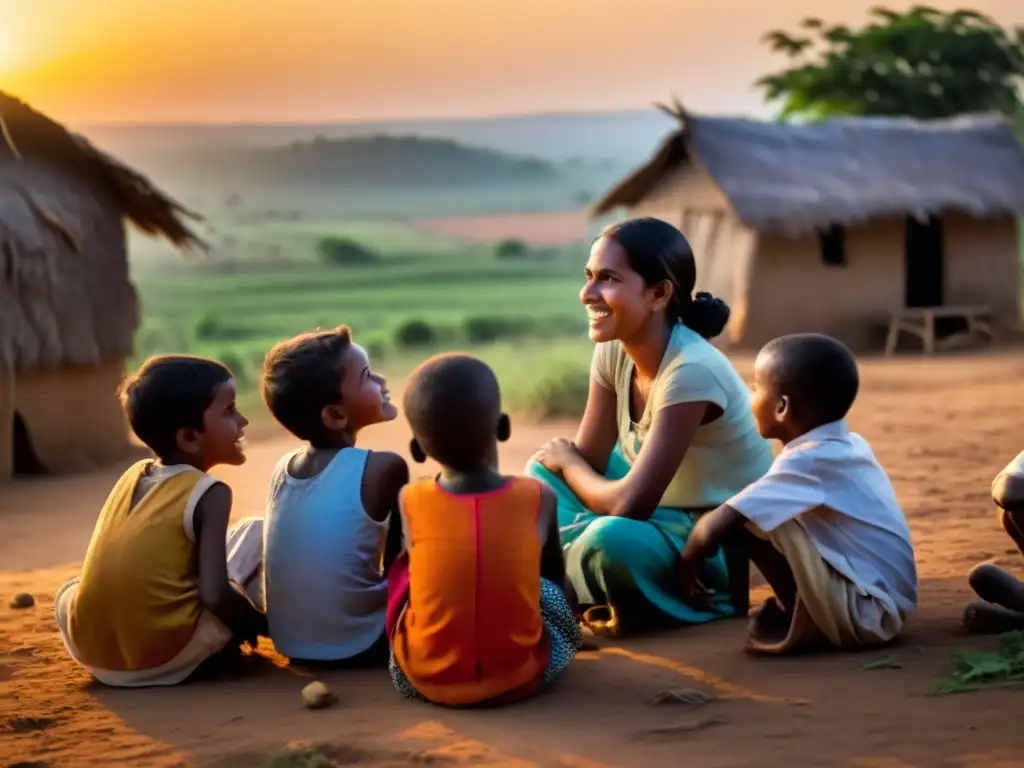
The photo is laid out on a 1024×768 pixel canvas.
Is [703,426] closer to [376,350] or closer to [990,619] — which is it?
[990,619]

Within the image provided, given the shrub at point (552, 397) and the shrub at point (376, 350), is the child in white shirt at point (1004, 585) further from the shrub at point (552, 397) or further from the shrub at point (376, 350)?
the shrub at point (376, 350)

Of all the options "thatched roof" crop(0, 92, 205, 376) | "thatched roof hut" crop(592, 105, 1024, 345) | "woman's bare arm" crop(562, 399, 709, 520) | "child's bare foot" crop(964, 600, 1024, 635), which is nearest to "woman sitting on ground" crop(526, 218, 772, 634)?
"woman's bare arm" crop(562, 399, 709, 520)

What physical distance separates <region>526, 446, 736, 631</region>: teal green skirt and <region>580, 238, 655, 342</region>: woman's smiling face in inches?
24.1

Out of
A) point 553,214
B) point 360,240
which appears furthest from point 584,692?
point 553,214

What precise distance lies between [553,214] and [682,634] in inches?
1961

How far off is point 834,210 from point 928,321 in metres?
1.95

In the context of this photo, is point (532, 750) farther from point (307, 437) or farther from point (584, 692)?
point (307, 437)

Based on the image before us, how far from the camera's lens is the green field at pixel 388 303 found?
20812mm

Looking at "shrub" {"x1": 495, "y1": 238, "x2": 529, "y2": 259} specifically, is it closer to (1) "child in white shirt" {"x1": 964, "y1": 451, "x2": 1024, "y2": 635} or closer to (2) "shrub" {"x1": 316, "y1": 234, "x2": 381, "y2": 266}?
(2) "shrub" {"x1": 316, "y1": 234, "x2": 381, "y2": 266}

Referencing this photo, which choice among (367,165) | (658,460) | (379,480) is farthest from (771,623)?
(367,165)

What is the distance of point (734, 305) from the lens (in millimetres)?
16875

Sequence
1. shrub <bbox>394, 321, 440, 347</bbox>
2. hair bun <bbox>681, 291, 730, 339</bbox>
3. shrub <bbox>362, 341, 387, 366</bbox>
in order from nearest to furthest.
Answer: hair bun <bbox>681, 291, 730, 339</bbox>
shrub <bbox>362, 341, 387, 366</bbox>
shrub <bbox>394, 321, 440, 347</bbox>

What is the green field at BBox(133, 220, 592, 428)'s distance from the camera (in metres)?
20.8

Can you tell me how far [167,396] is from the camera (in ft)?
12.2
